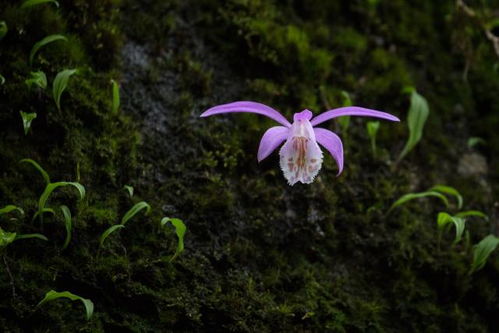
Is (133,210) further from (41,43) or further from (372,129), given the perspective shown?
(372,129)

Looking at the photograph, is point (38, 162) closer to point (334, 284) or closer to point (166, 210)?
point (166, 210)

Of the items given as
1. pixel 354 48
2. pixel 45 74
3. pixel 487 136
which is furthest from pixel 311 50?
pixel 45 74

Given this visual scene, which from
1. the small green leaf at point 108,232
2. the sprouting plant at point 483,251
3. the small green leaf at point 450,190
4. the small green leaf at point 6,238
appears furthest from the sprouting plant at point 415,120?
the small green leaf at point 6,238

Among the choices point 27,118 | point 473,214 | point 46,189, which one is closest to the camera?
point 46,189

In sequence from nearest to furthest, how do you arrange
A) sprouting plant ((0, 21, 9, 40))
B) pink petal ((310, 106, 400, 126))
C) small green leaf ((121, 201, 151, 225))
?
1. pink petal ((310, 106, 400, 126))
2. small green leaf ((121, 201, 151, 225))
3. sprouting plant ((0, 21, 9, 40))

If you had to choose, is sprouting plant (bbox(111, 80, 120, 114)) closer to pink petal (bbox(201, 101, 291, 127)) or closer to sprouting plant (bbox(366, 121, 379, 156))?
pink petal (bbox(201, 101, 291, 127))

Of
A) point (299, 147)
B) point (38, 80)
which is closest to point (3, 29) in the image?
point (38, 80)

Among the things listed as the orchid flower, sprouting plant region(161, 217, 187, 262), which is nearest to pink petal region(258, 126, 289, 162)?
the orchid flower

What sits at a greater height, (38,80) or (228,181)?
(38,80)

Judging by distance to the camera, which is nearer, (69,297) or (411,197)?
(69,297)
